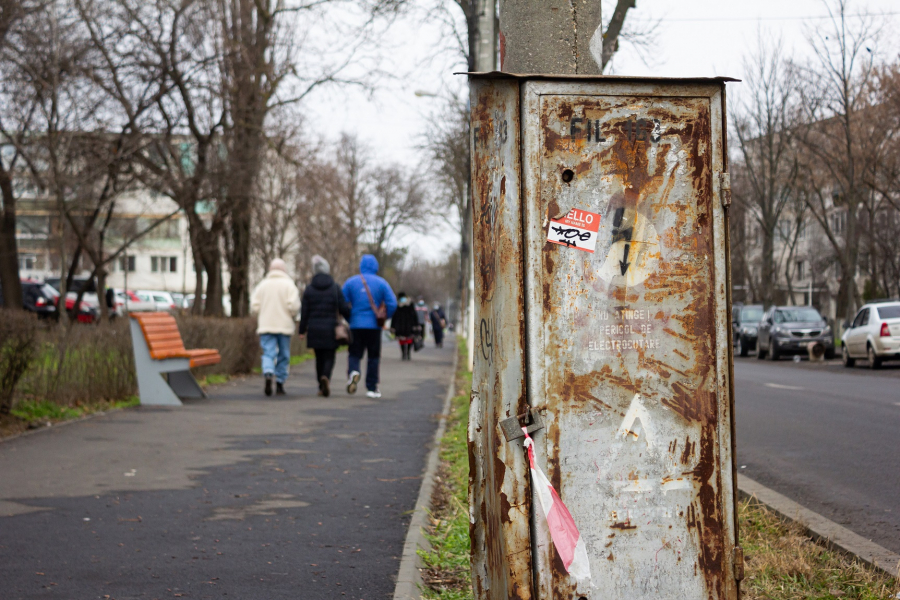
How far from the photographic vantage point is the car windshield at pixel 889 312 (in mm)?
22875

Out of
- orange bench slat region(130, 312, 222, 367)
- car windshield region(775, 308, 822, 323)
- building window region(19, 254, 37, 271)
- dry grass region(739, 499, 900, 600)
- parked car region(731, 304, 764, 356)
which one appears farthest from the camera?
building window region(19, 254, 37, 271)

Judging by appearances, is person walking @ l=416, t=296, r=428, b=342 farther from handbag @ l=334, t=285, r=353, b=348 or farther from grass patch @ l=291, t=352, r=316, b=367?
handbag @ l=334, t=285, r=353, b=348

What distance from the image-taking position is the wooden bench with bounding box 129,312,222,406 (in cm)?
1193

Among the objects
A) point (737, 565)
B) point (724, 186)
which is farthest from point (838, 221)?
point (737, 565)

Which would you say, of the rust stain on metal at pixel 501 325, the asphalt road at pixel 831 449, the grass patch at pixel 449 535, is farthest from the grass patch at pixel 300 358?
the rust stain on metal at pixel 501 325

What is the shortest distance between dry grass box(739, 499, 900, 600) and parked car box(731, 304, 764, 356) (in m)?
31.8

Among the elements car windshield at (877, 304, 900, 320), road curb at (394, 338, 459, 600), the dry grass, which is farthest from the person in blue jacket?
car windshield at (877, 304, 900, 320)

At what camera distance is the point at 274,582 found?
4797 millimetres

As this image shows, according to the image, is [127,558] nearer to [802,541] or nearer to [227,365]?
[802,541]

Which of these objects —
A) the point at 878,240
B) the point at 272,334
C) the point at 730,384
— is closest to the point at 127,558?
the point at 730,384

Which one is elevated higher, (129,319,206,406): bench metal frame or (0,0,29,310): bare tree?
(0,0,29,310): bare tree

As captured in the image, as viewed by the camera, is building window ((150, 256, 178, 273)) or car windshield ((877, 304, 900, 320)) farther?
building window ((150, 256, 178, 273))

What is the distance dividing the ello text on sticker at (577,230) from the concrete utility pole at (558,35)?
934mm

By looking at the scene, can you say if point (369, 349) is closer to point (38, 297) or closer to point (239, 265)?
point (239, 265)
